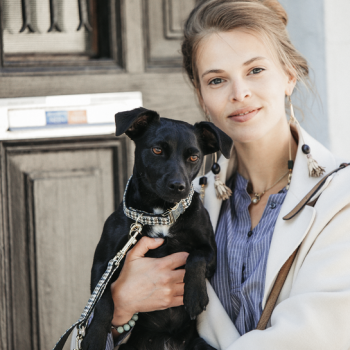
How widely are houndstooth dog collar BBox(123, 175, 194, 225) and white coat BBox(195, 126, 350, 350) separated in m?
0.30

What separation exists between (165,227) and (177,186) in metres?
0.21

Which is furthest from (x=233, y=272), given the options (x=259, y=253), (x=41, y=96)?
(x=41, y=96)

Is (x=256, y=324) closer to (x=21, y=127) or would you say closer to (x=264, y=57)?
(x=264, y=57)

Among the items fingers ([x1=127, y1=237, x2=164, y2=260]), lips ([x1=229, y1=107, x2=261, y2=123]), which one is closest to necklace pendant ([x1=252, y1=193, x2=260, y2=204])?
lips ([x1=229, y1=107, x2=261, y2=123])

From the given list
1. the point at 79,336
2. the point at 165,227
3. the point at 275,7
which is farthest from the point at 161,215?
the point at 275,7

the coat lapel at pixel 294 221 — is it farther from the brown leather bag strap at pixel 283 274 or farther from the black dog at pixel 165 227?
the black dog at pixel 165 227

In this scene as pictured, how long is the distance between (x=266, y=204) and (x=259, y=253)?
0.76 feet

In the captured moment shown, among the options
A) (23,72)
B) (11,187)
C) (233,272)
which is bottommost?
(233,272)

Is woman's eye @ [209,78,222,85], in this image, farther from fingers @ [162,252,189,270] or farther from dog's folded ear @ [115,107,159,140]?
fingers @ [162,252,189,270]

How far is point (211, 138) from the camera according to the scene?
1847 millimetres

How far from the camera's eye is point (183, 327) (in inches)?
66.0

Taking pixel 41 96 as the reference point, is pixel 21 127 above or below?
below

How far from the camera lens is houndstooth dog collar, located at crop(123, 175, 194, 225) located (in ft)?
5.36

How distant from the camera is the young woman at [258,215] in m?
1.32
